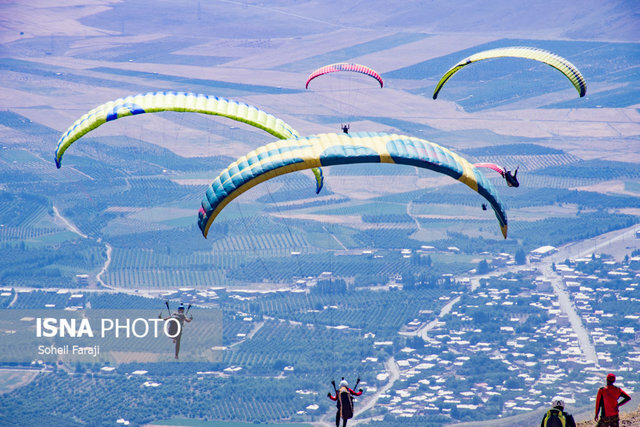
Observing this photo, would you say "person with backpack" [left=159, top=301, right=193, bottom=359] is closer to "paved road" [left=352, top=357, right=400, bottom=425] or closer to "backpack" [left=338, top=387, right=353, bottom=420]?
"backpack" [left=338, top=387, right=353, bottom=420]

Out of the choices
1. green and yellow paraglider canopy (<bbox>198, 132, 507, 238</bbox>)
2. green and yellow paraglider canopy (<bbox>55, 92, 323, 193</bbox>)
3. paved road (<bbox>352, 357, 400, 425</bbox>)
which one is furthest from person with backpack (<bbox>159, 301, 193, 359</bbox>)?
paved road (<bbox>352, 357, 400, 425</bbox>)

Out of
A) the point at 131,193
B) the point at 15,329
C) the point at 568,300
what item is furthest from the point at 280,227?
the point at 15,329

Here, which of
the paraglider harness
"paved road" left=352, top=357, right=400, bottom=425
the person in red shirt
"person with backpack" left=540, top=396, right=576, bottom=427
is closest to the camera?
"person with backpack" left=540, top=396, right=576, bottom=427

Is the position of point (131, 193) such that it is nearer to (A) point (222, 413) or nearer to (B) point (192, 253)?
(B) point (192, 253)

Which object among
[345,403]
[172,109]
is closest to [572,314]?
[172,109]

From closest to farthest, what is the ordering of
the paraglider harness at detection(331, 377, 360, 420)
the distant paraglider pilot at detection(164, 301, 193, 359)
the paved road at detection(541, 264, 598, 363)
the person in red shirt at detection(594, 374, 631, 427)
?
the person in red shirt at detection(594, 374, 631, 427)
the paraglider harness at detection(331, 377, 360, 420)
the distant paraglider pilot at detection(164, 301, 193, 359)
the paved road at detection(541, 264, 598, 363)

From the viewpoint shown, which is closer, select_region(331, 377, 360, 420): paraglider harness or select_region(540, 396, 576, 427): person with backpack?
select_region(540, 396, 576, 427): person with backpack

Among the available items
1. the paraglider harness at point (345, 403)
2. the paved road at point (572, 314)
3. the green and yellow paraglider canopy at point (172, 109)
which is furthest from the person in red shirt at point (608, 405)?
the paved road at point (572, 314)
